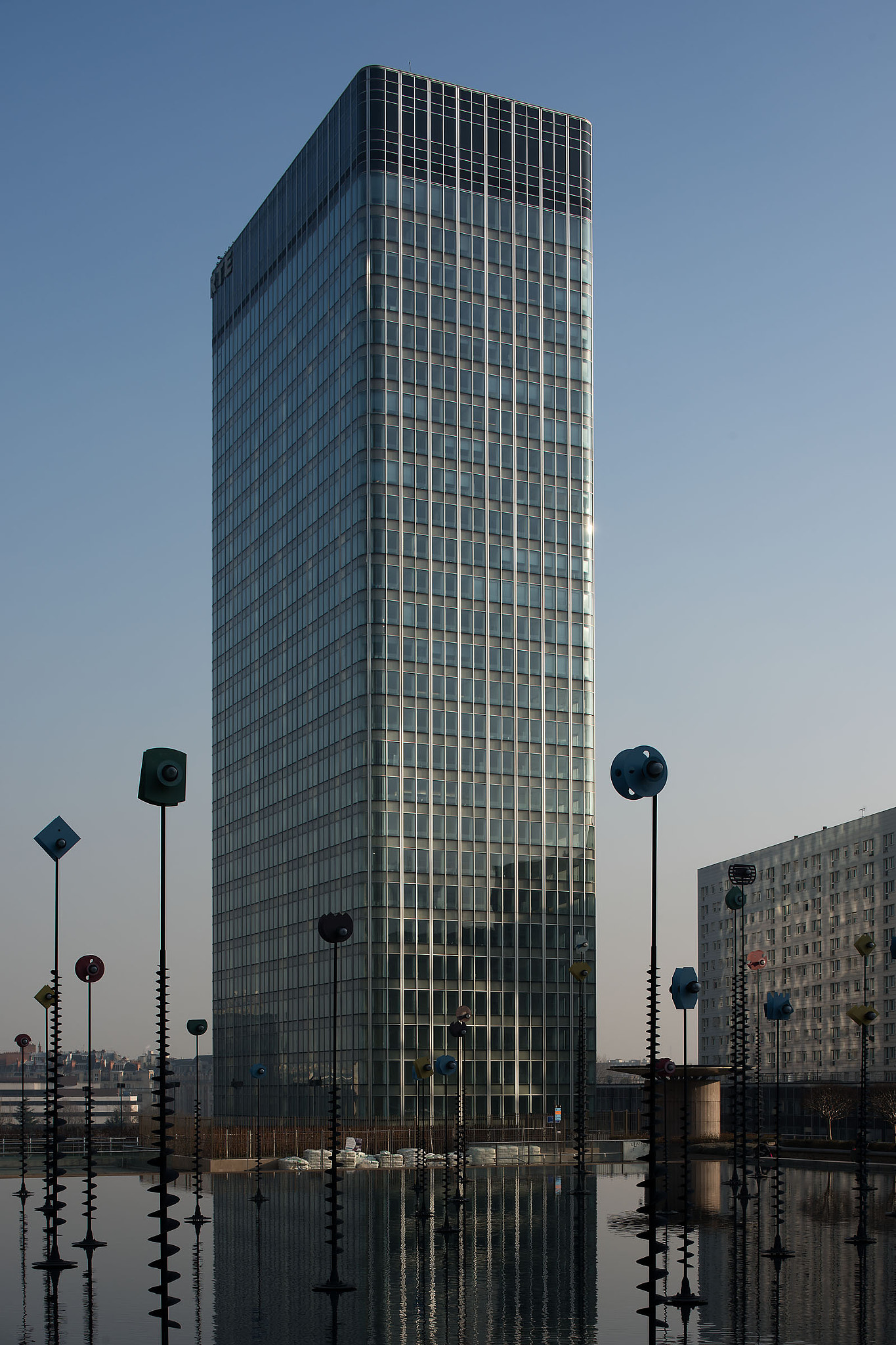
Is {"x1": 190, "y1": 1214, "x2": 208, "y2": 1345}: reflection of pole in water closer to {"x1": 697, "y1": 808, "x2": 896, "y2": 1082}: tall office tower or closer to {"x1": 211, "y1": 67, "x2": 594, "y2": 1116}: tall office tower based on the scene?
{"x1": 211, "y1": 67, "x2": 594, "y2": 1116}: tall office tower

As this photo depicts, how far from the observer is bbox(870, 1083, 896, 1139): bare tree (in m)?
120

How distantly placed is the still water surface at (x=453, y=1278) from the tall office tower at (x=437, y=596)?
2569 inches

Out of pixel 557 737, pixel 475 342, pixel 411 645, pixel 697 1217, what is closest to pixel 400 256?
pixel 475 342

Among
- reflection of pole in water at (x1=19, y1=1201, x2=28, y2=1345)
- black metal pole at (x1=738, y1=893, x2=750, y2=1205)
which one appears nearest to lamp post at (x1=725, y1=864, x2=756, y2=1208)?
black metal pole at (x1=738, y1=893, x2=750, y2=1205)

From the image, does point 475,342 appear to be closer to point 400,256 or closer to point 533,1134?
point 400,256

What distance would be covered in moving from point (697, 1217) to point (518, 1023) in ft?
249

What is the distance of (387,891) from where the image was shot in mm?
133250

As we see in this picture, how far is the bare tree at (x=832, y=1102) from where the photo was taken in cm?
13538

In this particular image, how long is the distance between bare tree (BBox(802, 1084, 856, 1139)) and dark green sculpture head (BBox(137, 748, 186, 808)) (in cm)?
11441

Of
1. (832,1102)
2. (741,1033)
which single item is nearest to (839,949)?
(832,1102)

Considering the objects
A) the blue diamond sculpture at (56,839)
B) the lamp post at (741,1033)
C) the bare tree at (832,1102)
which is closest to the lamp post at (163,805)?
the blue diamond sculpture at (56,839)

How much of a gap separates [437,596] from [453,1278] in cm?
9720

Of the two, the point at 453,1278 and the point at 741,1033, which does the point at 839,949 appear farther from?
the point at 453,1278

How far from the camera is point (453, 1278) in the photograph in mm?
42719
